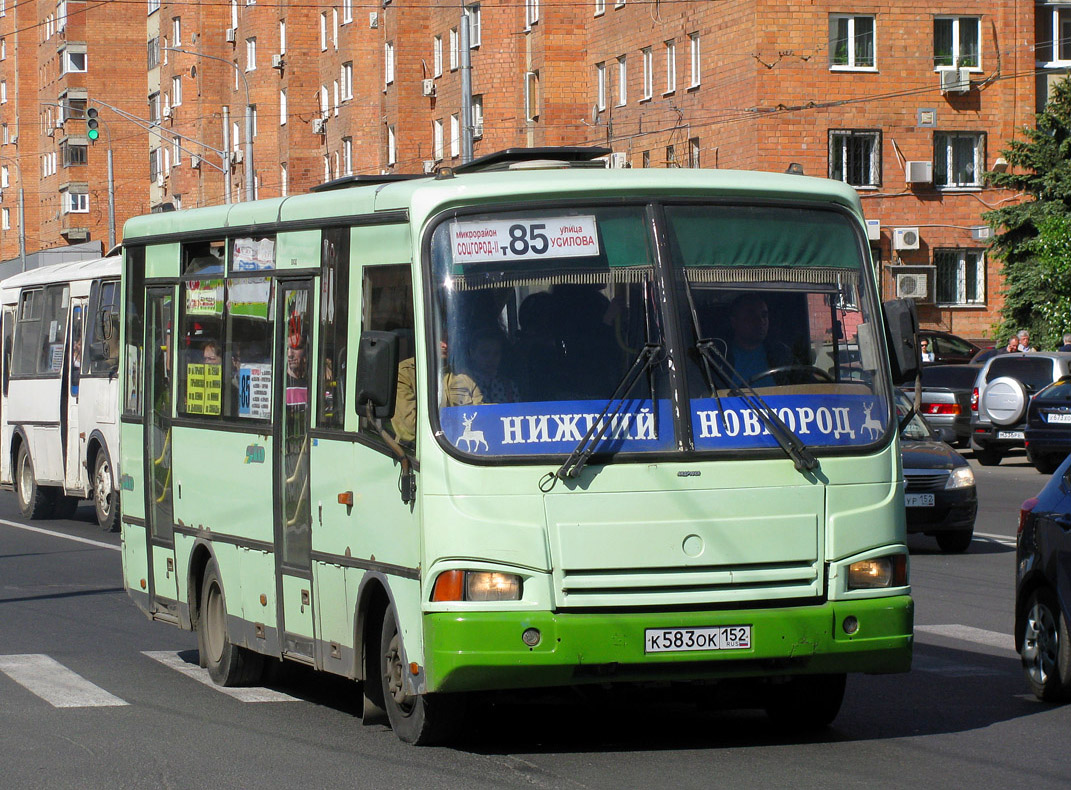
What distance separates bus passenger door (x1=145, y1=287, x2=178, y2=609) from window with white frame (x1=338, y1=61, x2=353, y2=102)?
58.0m

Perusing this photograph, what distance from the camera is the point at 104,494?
22094 mm

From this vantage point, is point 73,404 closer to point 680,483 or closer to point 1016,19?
point 680,483

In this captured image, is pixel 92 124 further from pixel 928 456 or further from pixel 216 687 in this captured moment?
pixel 216 687

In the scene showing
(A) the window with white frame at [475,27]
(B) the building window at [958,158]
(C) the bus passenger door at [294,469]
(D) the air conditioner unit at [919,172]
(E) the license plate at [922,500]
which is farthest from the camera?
(A) the window with white frame at [475,27]

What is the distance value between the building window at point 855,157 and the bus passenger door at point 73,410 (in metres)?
26.4

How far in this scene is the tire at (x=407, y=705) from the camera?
802 cm

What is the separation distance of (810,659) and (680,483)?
877mm

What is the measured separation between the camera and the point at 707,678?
773 centimetres

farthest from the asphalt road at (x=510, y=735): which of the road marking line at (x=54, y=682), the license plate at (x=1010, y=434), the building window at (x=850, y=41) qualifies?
the building window at (x=850, y=41)

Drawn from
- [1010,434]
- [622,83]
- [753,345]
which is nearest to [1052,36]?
[622,83]

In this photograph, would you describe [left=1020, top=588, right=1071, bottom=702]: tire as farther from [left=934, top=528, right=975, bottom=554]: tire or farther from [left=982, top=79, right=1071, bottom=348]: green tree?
[left=982, top=79, right=1071, bottom=348]: green tree

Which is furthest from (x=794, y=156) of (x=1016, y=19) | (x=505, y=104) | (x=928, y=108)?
(x=505, y=104)

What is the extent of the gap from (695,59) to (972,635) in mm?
36273

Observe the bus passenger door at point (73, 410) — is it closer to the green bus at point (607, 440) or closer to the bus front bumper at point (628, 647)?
the green bus at point (607, 440)
